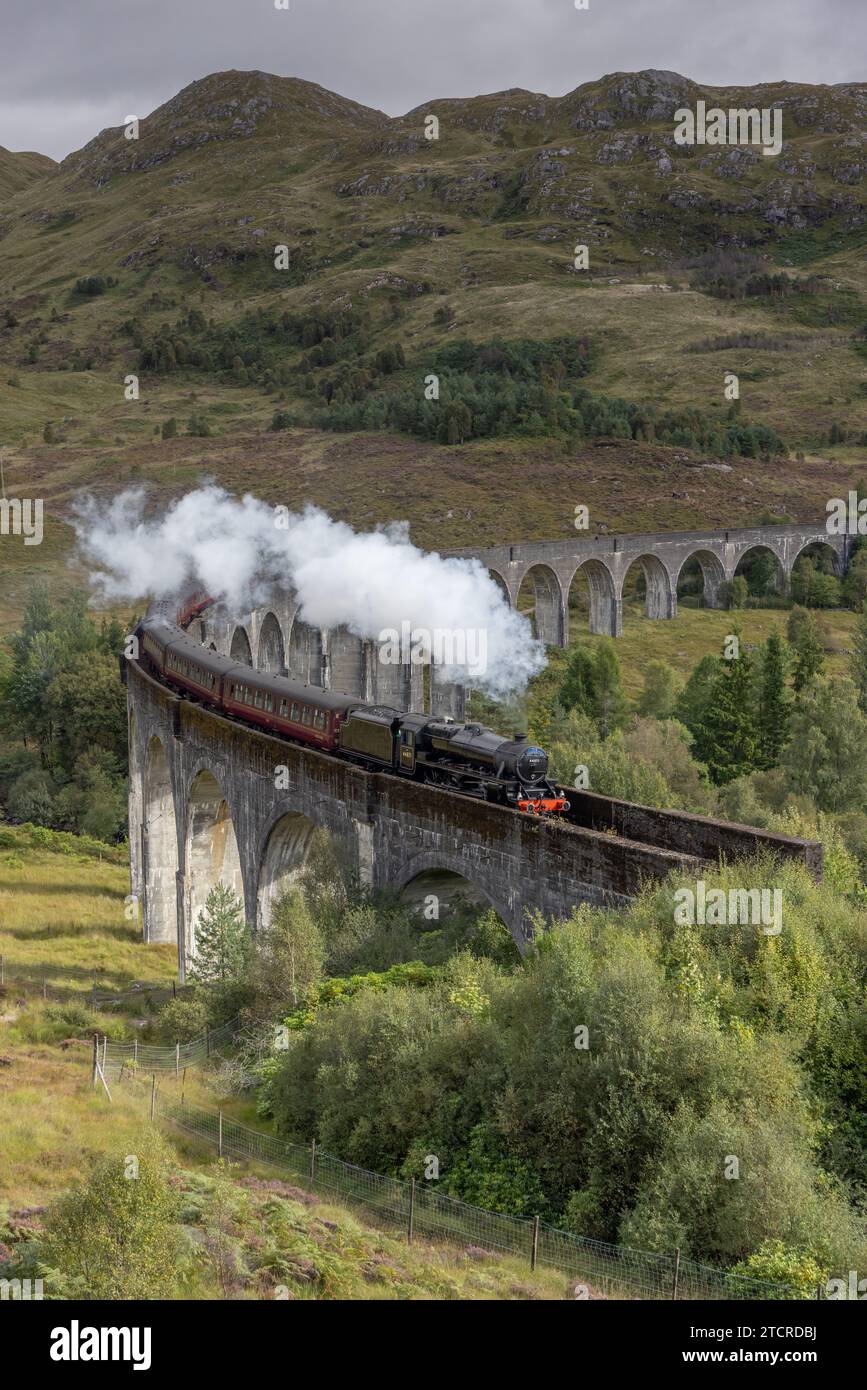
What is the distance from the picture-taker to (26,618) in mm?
77875

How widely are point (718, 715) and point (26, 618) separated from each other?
44.6 meters

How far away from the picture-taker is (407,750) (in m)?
29.3

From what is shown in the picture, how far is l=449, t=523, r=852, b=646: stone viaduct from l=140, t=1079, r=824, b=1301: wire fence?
63005 millimetres

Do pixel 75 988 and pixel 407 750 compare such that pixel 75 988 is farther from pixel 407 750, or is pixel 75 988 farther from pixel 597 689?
pixel 597 689

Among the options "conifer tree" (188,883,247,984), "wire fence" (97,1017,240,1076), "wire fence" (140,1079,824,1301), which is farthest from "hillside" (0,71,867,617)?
"wire fence" (140,1079,824,1301)

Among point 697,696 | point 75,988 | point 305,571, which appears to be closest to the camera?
point 75,988

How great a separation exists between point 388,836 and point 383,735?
2657 millimetres

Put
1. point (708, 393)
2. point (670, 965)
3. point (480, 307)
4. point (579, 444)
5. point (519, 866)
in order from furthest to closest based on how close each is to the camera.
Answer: point (480, 307) → point (708, 393) → point (579, 444) → point (519, 866) → point (670, 965)

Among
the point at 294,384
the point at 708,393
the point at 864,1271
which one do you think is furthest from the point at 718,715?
the point at 294,384

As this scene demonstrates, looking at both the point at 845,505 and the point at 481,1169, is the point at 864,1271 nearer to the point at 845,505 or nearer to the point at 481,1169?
the point at 481,1169

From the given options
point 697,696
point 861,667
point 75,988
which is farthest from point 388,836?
point 861,667

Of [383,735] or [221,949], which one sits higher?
[383,735]

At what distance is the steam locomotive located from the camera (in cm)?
2623

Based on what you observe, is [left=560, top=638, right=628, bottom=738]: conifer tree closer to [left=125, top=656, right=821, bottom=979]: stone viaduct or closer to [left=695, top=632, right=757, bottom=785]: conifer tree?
[left=695, top=632, right=757, bottom=785]: conifer tree
